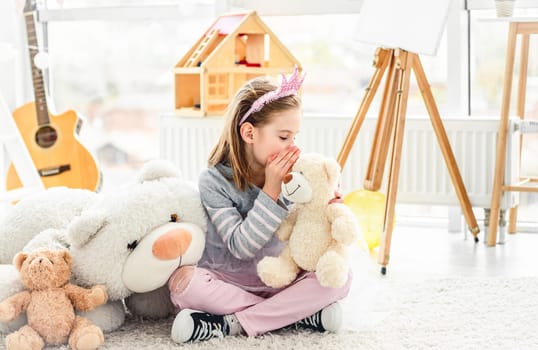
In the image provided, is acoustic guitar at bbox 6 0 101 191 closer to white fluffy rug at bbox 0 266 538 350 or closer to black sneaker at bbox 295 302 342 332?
white fluffy rug at bbox 0 266 538 350

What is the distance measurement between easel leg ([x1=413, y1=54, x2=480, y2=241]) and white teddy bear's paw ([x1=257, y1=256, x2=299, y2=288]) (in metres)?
1.13

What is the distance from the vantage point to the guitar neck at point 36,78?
3303 mm

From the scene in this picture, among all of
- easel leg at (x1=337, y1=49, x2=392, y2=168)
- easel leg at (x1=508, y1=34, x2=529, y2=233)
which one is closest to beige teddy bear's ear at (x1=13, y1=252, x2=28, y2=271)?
easel leg at (x1=337, y1=49, x2=392, y2=168)

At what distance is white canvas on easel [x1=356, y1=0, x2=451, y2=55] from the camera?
8.36 ft

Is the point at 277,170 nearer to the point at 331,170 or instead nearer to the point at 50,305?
the point at 331,170

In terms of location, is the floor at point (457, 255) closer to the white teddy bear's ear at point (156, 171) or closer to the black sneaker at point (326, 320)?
the black sneaker at point (326, 320)

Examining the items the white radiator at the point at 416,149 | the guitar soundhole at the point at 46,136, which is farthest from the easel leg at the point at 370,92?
the guitar soundhole at the point at 46,136

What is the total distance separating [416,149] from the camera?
3.09 meters

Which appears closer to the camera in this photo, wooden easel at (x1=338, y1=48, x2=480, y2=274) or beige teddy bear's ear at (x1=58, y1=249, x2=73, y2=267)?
beige teddy bear's ear at (x1=58, y1=249, x2=73, y2=267)

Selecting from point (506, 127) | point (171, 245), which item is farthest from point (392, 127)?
point (171, 245)

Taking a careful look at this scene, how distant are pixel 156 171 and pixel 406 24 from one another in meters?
1.10

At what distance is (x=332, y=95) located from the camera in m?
3.45

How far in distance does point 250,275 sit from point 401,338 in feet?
1.33

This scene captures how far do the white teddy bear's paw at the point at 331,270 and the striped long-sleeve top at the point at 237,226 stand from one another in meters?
0.15
